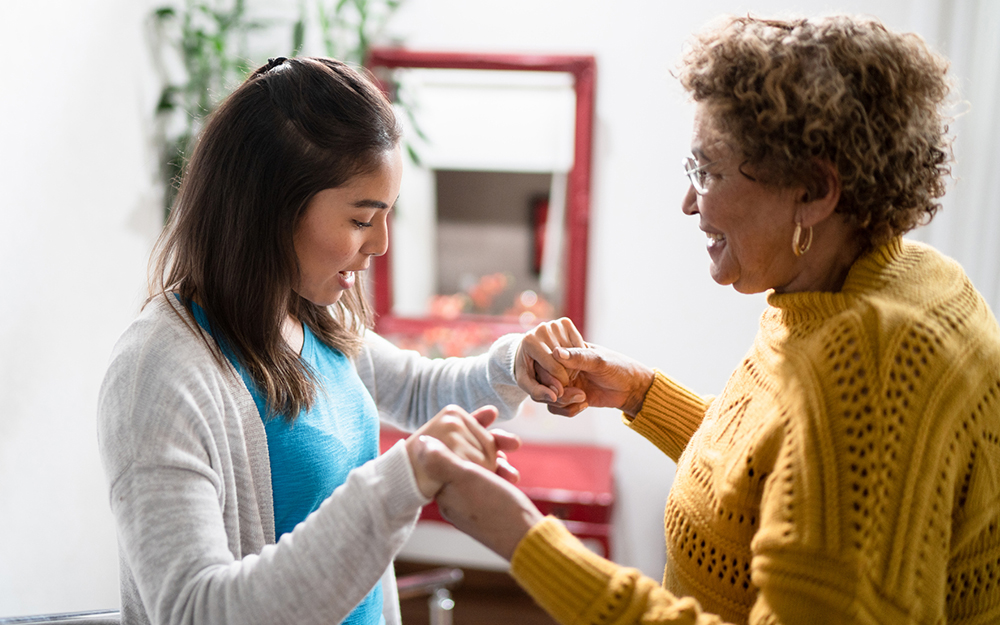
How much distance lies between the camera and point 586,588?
849 millimetres

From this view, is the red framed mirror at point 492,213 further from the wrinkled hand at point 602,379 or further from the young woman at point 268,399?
the young woman at point 268,399

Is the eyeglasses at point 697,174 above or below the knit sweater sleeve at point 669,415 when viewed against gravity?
above

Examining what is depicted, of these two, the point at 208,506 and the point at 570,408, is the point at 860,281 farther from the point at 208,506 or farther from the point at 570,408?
the point at 208,506

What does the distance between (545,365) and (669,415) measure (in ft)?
0.83

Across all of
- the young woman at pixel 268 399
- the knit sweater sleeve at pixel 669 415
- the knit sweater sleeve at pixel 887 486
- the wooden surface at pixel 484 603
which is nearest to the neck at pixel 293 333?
the young woman at pixel 268 399

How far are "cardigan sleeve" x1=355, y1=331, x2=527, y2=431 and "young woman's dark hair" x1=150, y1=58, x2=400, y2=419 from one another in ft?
1.14

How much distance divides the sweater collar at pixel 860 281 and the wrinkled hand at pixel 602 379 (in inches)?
17.6

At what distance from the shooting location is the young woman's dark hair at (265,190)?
1.04 metres

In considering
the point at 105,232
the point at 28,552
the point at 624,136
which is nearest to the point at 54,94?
the point at 105,232

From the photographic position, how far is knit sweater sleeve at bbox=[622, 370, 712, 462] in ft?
4.38

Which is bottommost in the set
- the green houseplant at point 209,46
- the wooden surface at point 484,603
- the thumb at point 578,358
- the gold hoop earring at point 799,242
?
the wooden surface at point 484,603

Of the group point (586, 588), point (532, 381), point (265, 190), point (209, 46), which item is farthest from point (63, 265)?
point (586, 588)

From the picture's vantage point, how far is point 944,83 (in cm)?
92

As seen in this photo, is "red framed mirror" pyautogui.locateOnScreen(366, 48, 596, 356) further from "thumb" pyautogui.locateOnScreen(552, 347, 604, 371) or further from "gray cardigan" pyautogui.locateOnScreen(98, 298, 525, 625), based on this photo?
"gray cardigan" pyautogui.locateOnScreen(98, 298, 525, 625)
